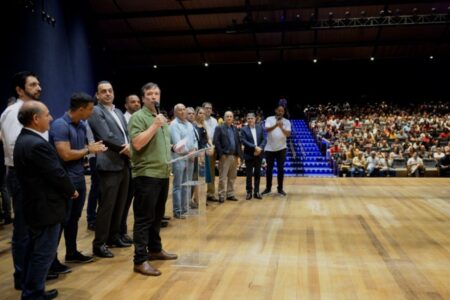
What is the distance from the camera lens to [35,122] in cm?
224

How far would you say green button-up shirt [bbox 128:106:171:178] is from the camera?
287cm

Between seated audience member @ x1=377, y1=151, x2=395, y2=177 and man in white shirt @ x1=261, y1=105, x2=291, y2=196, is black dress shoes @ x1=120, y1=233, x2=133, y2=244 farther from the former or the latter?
seated audience member @ x1=377, y1=151, x2=395, y2=177

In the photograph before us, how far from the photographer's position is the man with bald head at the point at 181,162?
306 cm

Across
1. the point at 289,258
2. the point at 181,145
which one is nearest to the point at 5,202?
the point at 181,145

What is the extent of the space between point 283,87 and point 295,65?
1.07m

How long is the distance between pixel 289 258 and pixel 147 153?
4.53 ft

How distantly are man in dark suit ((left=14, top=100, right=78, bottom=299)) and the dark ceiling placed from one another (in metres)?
10.6

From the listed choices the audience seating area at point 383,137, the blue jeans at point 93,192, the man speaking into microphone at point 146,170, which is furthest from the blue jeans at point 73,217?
the audience seating area at point 383,137

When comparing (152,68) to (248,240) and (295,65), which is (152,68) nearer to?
(295,65)

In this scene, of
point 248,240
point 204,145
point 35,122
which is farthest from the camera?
point 204,145

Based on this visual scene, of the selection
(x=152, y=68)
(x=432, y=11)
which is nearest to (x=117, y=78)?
(x=152, y=68)

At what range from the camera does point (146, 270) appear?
2.88 metres

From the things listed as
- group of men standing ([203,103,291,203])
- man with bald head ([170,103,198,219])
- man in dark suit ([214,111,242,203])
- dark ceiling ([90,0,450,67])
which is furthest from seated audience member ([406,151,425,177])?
man with bald head ([170,103,198,219])

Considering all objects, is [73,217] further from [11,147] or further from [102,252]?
[11,147]
